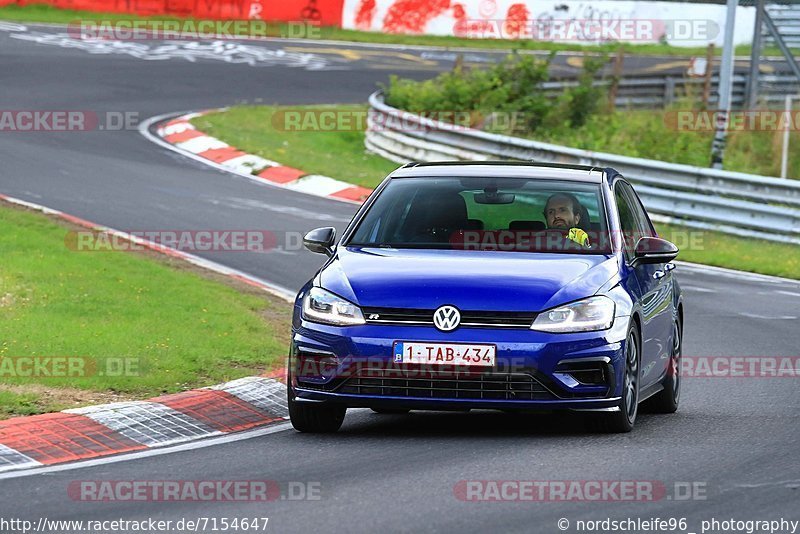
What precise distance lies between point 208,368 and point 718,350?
180 inches

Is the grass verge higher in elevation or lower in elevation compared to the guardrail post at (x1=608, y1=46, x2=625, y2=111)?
lower

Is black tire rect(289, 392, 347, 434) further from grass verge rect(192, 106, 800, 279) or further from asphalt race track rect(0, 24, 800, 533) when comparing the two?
grass verge rect(192, 106, 800, 279)

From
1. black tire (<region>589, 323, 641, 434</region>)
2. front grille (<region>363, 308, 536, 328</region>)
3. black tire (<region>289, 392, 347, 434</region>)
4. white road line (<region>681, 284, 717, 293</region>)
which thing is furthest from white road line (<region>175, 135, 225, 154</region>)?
front grille (<region>363, 308, 536, 328</region>)

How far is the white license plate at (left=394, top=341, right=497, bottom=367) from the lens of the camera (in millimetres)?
8539

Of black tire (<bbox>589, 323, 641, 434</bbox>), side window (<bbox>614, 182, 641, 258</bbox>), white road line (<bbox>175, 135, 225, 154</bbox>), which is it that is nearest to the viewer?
black tire (<bbox>589, 323, 641, 434</bbox>)

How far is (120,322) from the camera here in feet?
39.9

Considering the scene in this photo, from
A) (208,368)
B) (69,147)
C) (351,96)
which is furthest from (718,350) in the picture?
(351,96)

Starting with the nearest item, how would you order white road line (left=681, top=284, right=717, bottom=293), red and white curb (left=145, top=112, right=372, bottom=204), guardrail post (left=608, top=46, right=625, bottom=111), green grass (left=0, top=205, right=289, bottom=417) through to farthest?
green grass (left=0, top=205, right=289, bottom=417) < white road line (left=681, top=284, right=717, bottom=293) < red and white curb (left=145, top=112, right=372, bottom=204) < guardrail post (left=608, top=46, right=625, bottom=111)

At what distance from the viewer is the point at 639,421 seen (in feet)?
Result: 32.8

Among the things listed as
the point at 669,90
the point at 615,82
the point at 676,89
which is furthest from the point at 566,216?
the point at 676,89

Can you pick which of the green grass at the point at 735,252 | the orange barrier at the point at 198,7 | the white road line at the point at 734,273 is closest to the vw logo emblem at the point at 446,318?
the white road line at the point at 734,273

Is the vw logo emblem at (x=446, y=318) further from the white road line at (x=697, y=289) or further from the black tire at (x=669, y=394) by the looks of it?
the white road line at (x=697, y=289)

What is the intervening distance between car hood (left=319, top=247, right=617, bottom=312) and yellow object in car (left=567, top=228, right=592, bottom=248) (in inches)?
9.1

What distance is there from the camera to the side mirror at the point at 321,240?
32.0ft
